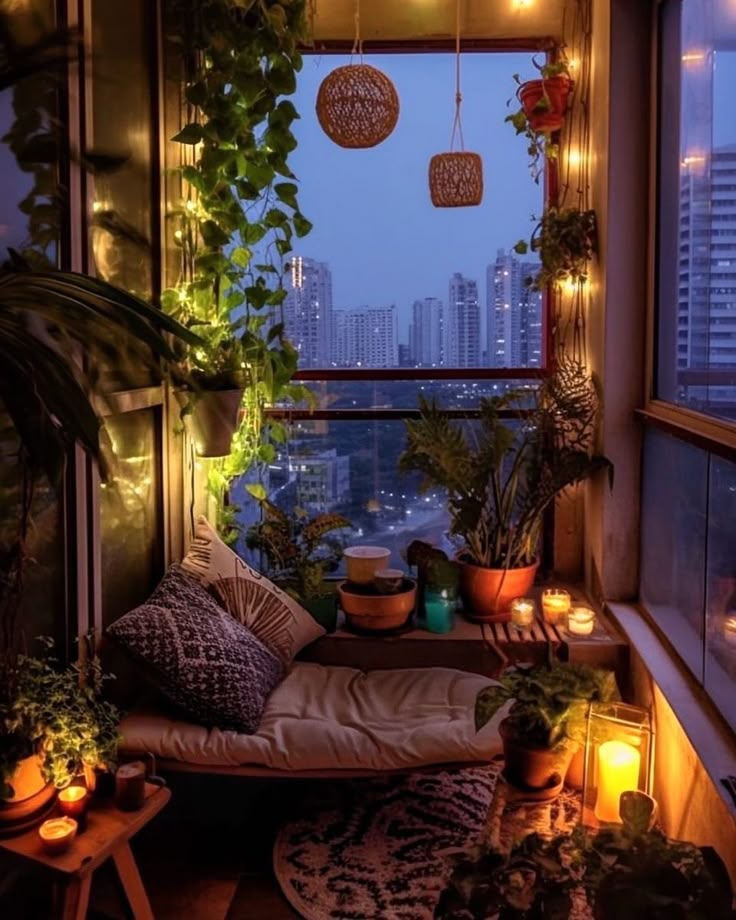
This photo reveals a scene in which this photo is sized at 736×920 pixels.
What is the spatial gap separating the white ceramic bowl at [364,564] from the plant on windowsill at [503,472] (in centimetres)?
28

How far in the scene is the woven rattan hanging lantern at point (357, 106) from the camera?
3.02 m

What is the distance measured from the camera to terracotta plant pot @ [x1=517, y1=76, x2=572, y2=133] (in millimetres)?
3346

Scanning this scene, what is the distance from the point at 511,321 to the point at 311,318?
2.69 ft

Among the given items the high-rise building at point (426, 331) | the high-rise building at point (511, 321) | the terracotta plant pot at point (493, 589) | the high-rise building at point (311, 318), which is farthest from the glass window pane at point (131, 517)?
the high-rise building at point (511, 321)

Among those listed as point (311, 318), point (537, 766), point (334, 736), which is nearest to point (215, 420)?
point (311, 318)

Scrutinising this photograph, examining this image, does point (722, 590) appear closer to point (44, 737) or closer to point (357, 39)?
point (44, 737)

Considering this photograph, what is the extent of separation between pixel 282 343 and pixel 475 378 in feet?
2.93

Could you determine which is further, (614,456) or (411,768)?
(614,456)

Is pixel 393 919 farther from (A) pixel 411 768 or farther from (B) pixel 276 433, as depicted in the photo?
(B) pixel 276 433

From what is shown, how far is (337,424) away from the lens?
373 cm

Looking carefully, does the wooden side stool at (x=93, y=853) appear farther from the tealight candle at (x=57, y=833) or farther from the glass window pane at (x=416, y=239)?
the glass window pane at (x=416, y=239)

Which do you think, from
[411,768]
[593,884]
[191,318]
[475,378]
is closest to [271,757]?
[411,768]

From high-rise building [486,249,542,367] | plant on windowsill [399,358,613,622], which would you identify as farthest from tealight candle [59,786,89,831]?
high-rise building [486,249,542,367]

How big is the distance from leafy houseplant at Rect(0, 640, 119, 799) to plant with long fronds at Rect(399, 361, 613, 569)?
58.6 inches
